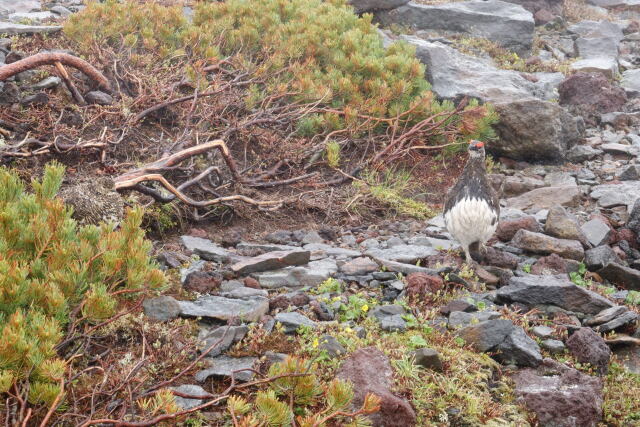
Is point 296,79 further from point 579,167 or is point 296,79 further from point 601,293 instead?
point 601,293

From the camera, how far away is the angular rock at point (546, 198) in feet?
24.5

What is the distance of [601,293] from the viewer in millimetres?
5289

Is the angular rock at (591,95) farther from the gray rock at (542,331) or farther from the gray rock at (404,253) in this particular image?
the gray rock at (542,331)

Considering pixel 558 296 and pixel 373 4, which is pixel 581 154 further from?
pixel 373 4

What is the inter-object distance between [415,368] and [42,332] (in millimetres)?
2016

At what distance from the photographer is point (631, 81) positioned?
12.4 metres

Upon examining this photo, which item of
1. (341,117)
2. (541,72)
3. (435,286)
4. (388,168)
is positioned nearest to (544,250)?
(435,286)

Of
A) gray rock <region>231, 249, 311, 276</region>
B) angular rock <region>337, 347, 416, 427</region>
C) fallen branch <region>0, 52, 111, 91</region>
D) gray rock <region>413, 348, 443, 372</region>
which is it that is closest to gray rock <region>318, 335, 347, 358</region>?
angular rock <region>337, 347, 416, 427</region>

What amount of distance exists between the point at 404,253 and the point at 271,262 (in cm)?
130

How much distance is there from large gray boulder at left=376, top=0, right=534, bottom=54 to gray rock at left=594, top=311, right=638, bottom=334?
989cm

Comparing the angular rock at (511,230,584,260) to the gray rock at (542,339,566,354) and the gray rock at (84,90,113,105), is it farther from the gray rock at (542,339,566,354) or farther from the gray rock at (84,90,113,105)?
the gray rock at (84,90,113,105)

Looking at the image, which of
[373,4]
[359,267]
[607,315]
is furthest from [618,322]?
[373,4]

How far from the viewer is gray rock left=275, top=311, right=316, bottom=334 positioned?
402 centimetres

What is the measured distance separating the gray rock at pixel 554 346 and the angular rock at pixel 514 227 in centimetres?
209
